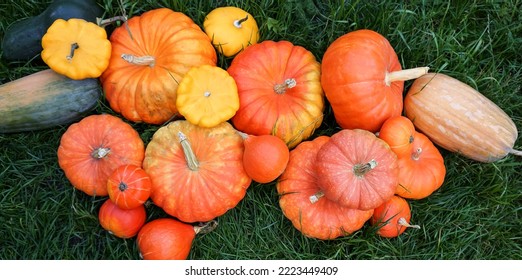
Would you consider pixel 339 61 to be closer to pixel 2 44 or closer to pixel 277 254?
pixel 277 254

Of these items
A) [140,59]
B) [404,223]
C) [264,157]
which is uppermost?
[140,59]

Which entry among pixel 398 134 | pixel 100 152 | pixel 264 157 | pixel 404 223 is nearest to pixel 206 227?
pixel 264 157

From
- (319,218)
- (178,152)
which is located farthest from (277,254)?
(178,152)

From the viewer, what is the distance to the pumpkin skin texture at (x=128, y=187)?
3500 millimetres

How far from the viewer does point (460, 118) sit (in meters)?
3.85

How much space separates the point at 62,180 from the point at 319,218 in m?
1.90

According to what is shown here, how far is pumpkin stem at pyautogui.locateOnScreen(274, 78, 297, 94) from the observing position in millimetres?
3716

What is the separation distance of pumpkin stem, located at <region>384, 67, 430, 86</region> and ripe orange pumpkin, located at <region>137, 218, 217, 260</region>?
5.58 ft

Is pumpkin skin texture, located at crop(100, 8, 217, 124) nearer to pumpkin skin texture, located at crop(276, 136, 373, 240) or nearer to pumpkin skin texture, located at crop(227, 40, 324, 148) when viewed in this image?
pumpkin skin texture, located at crop(227, 40, 324, 148)

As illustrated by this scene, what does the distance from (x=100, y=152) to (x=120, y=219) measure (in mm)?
462

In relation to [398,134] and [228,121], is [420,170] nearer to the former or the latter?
[398,134]

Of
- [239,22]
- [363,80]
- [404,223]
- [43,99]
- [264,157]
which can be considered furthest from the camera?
[239,22]

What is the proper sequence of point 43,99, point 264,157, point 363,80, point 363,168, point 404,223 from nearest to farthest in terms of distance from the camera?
point 363,168, point 264,157, point 363,80, point 404,223, point 43,99

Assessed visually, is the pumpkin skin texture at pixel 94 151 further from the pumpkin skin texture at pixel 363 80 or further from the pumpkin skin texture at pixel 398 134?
the pumpkin skin texture at pixel 398 134
